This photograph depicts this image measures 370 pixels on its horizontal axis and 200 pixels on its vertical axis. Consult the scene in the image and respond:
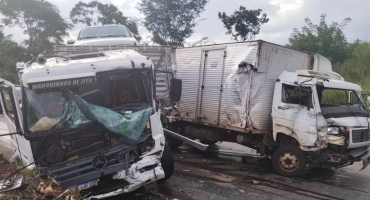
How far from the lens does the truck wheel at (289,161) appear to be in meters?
7.01

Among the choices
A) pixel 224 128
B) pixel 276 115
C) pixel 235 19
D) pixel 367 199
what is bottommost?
pixel 367 199

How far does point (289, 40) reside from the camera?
19.4 meters

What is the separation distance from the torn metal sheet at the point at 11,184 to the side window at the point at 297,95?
5231 millimetres

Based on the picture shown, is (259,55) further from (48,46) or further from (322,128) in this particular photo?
(48,46)

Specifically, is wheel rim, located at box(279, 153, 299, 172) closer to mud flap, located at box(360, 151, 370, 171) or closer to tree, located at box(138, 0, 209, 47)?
mud flap, located at box(360, 151, 370, 171)

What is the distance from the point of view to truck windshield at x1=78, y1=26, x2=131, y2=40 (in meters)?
10.4

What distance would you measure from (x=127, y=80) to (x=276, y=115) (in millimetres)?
3486

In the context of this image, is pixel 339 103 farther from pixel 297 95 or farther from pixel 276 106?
pixel 276 106

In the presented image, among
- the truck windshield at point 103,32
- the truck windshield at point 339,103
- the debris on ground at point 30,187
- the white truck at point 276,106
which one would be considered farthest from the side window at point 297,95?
the truck windshield at point 103,32

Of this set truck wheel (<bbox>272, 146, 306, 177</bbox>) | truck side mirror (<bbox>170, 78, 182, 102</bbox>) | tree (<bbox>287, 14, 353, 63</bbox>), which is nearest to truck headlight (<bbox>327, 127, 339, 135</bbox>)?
truck wheel (<bbox>272, 146, 306, 177</bbox>)

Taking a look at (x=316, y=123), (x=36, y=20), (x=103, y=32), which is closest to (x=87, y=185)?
(x=316, y=123)

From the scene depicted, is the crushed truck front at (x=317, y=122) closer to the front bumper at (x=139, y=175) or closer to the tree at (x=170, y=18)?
the front bumper at (x=139, y=175)

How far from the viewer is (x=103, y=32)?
1051 centimetres

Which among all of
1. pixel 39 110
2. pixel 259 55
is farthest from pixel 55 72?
pixel 259 55
